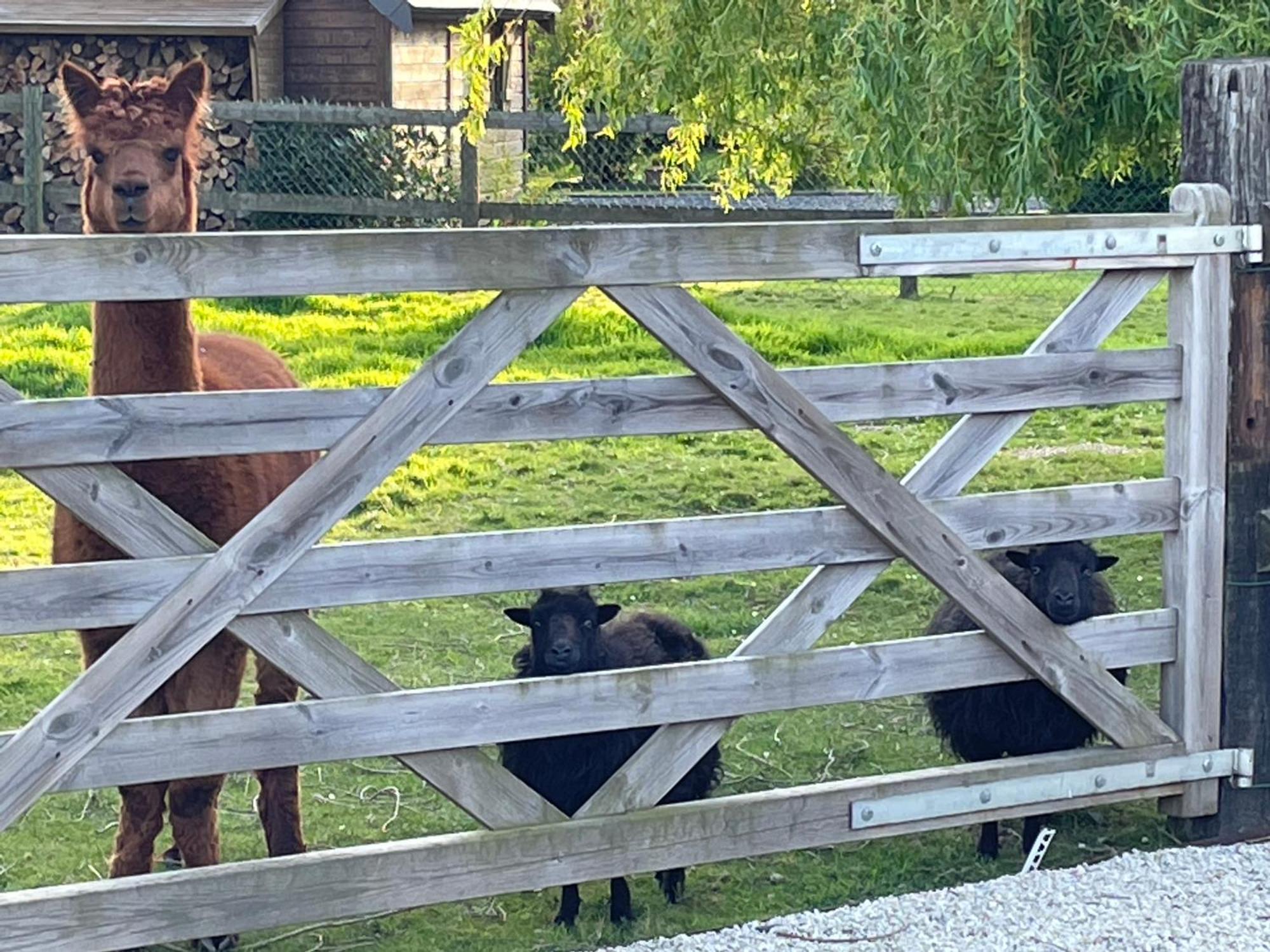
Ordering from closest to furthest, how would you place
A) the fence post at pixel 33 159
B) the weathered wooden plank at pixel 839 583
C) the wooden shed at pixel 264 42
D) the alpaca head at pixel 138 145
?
the weathered wooden plank at pixel 839 583 → the alpaca head at pixel 138 145 → the fence post at pixel 33 159 → the wooden shed at pixel 264 42

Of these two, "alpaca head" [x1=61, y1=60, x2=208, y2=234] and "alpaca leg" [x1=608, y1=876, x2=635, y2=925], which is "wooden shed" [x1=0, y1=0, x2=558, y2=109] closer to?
"alpaca head" [x1=61, y1=60, x2=208, y2=234]

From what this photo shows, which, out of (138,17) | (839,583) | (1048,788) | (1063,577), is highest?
(138,17)

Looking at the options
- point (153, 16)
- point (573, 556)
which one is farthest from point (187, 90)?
point (153, 16)

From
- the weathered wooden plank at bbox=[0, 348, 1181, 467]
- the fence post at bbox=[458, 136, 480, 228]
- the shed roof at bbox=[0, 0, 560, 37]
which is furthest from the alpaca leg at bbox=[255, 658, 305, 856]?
the shed roof at bbox=[0, 0, 560, 37]

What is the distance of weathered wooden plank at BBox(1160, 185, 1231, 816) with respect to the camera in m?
5.17

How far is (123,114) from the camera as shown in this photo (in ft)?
18.3

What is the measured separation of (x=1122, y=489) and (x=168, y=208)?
299 centimetres

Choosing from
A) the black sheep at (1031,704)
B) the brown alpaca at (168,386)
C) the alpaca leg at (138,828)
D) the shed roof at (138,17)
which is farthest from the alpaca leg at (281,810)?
the shed roof at (138,17)

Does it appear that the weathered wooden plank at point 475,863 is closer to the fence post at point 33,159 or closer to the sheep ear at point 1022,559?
the sheep ear at point 1022,559

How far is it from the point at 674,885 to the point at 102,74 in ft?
53.9

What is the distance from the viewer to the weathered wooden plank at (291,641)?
4016 millimetres

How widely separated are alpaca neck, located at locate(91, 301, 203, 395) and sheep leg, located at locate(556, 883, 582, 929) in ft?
5.81

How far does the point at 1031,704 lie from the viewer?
5508 millimetres

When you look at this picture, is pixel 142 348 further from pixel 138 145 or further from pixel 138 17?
pixel 138 17
